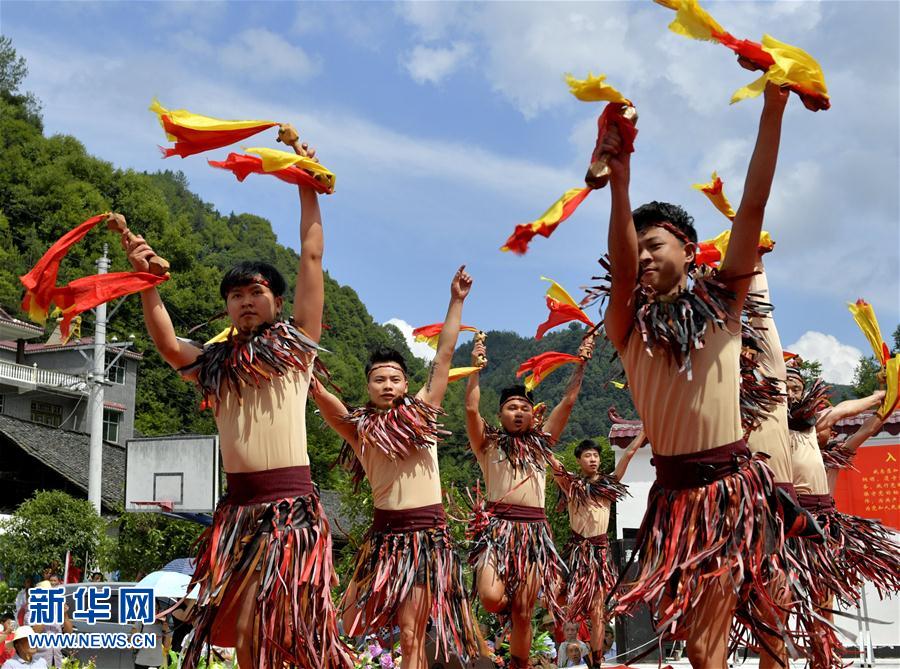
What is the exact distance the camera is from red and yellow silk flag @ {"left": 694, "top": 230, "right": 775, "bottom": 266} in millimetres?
4773

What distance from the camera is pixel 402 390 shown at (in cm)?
575

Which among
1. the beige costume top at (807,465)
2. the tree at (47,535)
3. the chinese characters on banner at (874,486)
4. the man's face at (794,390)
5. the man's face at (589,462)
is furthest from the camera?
the tree at (47,535)

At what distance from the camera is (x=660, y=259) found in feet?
11.2

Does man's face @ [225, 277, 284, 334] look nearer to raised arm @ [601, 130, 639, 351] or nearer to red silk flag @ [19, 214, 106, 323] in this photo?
red silk flag @ [19, 214, 106, 323]

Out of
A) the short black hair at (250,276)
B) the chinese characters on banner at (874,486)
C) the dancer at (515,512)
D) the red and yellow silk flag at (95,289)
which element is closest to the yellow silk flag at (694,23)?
the short black hair at (250,276)

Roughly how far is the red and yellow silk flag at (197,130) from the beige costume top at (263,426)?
37.3 inches

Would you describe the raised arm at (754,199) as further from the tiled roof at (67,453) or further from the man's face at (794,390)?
the tiled roof at (67,453)

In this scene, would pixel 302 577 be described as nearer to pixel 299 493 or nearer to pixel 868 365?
pixel 299 493

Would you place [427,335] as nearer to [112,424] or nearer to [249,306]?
[249,306]

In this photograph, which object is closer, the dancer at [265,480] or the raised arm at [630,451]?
the dancer at [265,480]

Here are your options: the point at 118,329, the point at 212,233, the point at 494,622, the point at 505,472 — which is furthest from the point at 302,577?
the point at 212,233

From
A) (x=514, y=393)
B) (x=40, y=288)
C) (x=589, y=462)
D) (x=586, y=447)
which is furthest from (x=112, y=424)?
(x=40, y=288)

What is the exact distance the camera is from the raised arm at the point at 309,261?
4074 millimetres

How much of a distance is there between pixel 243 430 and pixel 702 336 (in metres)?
1.76
